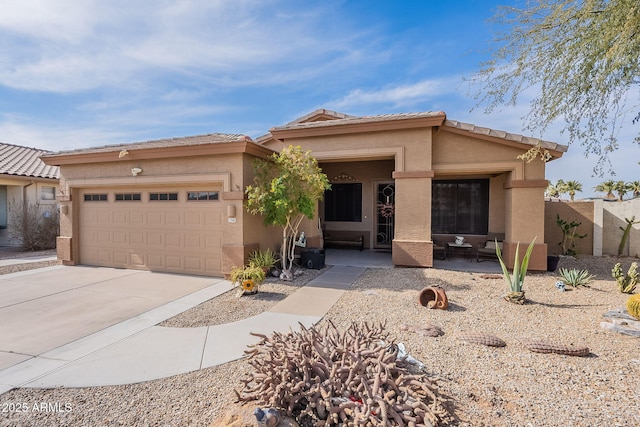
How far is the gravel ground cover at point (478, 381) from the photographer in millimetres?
3025

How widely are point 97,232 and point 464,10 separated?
43.5ft

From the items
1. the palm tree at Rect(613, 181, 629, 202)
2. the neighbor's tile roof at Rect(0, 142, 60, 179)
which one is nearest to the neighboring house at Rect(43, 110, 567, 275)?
the neighbor's tile roof at Rect(0, 142, 60, 179)

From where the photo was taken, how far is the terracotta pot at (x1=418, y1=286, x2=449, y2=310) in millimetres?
6234

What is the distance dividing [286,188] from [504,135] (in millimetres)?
6845

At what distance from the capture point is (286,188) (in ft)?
27.7

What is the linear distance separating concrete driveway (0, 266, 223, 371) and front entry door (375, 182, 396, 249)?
25.5 feet

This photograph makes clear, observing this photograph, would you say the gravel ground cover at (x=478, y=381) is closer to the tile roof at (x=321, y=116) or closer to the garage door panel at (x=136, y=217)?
the garage door panel at (x=136, y=217)

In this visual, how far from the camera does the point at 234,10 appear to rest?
7.39 metres

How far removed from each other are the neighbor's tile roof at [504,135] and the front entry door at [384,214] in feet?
14.3

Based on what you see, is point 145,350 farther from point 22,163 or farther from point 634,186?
point 634,186

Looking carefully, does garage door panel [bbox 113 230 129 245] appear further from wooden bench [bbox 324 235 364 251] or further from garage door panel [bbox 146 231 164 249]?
wooden bench [bbox 324 235 364 251]

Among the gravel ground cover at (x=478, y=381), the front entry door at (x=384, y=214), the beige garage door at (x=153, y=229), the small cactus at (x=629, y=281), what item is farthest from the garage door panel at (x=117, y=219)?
the small cactus at (x=629, y=281)

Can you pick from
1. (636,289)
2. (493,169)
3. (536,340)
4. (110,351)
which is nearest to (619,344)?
(536,340)

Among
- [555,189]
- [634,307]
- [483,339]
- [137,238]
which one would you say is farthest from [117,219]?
[555,189]
